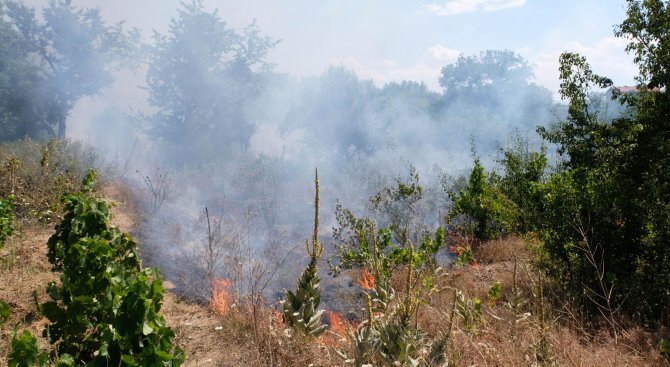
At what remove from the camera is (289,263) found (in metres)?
9.36

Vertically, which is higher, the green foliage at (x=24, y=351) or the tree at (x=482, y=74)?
the tree at (x=482, y=74)

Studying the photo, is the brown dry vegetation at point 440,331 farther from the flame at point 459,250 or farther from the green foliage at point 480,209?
the green foliage at point 480,209

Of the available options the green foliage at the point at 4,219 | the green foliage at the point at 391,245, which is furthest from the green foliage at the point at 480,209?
the green foliage at the point at 4,219

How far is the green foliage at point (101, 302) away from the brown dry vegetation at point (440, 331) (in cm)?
80

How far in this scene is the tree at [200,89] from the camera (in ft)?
66.5

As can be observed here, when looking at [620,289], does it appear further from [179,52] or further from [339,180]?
[179,52]

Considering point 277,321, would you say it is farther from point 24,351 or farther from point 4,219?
point 4,219

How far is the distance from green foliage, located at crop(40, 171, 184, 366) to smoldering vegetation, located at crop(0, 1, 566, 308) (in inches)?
169

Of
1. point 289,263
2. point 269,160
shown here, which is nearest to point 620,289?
point 289,263

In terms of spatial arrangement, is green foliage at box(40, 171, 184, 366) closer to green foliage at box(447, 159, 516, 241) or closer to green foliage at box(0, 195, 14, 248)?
green foliage at box(0, 195, 14, 248)

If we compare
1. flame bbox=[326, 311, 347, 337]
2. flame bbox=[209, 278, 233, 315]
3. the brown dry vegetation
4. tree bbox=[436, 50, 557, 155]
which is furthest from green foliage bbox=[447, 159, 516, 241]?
tree bbox=[436, 50, 557, 155]

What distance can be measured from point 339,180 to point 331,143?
184 inches

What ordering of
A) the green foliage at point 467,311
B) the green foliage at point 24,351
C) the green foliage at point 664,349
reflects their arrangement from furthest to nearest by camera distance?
the green foliage at point 467,311 < the green foliage at point 664,349 < the green foliage at point 24,351

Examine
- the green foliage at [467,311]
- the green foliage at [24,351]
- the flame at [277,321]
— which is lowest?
the flame at [277,321]
